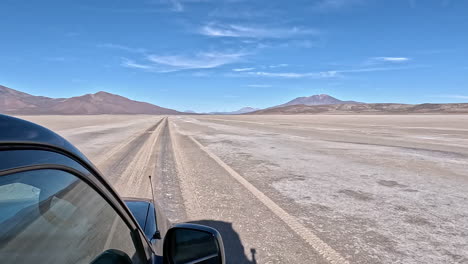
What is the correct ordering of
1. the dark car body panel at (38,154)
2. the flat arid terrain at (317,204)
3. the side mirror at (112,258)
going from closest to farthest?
the dark car body panel at (38,154) → the side mirror at (112,258) → the flat arid terrain at (317,204)

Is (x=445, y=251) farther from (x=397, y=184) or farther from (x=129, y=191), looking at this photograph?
(x=129, y=191)

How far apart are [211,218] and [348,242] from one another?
1795 millimetres

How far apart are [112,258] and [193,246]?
37 cm

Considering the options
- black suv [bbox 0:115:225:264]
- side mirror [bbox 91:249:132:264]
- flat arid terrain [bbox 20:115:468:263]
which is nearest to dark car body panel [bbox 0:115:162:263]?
black suv [bbox 0:115:225:264]

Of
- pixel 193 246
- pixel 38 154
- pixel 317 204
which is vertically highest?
pixel 38 154

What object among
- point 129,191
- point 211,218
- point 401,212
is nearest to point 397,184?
point 401,212

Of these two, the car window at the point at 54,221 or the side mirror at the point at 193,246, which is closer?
the car window at the point at 54,221

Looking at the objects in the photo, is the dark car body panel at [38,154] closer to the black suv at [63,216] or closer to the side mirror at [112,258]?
the black suv at [63,216]

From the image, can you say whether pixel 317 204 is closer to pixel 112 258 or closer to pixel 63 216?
pixel 112 258

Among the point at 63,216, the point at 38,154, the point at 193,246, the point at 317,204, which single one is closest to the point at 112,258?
the point at 63,216

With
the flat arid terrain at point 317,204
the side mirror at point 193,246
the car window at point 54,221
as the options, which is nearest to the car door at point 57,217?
the car window at point 54,221

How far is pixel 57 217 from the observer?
43.1 inches

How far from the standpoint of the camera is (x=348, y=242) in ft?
11.5

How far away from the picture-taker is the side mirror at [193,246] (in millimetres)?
1406
